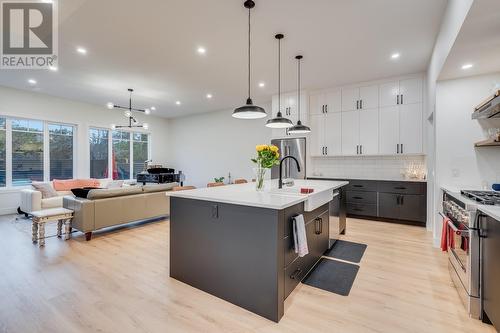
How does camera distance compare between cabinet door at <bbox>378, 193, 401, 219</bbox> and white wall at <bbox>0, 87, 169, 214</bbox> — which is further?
white wall at <bbox>0, 87, 169, 214</bbox>

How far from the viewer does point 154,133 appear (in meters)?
9.06

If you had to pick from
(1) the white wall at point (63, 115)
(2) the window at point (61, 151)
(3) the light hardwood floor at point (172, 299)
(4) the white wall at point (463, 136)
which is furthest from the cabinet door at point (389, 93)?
(2) the window at point (61, 151)

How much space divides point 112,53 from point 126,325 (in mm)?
3935

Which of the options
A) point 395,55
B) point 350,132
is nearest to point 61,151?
point 350,132

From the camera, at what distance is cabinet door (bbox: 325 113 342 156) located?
18.2 ft

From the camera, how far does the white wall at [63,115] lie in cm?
571

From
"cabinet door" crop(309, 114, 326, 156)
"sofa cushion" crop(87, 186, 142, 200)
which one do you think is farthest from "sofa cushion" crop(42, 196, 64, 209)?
"cabinet door" crop(309, 114, 326, 156)

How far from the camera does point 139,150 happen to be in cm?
872

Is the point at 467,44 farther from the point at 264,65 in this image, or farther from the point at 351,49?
the point at 264,65

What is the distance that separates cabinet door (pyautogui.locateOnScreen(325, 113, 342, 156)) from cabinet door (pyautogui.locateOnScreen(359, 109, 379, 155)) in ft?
1.48

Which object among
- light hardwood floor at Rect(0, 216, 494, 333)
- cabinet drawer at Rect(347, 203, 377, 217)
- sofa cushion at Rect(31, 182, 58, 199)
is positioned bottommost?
light hardwood floor at Rect(0, 216, 494, 333)

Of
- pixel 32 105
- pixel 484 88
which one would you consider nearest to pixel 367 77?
pixel 484 88

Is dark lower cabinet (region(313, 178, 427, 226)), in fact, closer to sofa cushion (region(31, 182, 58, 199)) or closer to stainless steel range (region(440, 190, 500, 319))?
stainless steel range (region(440, 190, 500, 319))

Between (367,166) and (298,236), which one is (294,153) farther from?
(298,236)
